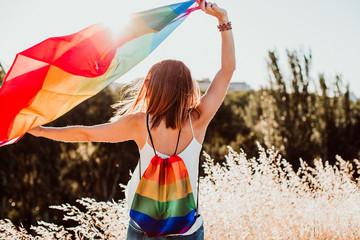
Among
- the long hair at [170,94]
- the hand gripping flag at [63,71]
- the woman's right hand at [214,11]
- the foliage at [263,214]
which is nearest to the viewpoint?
the long hair at [170,94]

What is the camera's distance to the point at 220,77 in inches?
68.5

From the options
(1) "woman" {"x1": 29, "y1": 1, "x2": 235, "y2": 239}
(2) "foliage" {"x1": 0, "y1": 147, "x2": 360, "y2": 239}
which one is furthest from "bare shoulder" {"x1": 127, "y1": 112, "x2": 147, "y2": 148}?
(2) "foliage" {"x1": 0, "y1": 147, "x2": 360, "y2": 239}

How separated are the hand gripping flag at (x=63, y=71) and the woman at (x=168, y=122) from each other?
0.58 meters

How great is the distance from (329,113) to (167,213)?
14935 mm

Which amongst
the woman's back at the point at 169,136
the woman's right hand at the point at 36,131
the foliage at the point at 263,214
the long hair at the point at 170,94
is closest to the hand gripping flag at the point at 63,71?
the woman's right hand at the point at 36,131

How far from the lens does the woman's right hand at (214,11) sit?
6.15 ft

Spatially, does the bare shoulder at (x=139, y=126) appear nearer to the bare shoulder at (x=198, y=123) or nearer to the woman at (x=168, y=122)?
the woman at (x=168, y=122)

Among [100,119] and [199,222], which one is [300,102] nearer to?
[100,119]

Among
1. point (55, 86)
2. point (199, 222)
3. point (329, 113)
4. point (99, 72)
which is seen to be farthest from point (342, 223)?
point (329, 113)

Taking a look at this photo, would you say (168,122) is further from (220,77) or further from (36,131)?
(36,131)

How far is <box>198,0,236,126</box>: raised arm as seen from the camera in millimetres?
1677

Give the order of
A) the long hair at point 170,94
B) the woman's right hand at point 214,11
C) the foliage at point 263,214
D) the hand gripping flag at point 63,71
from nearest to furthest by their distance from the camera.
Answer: the long hair at point 170,94
the woman's right hand at point 214,11
the hand gripping flag at point 63,71
the foliage at point 263,214

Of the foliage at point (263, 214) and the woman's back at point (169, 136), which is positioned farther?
the foliage at point (263, 214)

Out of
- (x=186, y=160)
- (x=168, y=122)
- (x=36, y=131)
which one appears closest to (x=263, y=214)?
(x=186, y=160)
